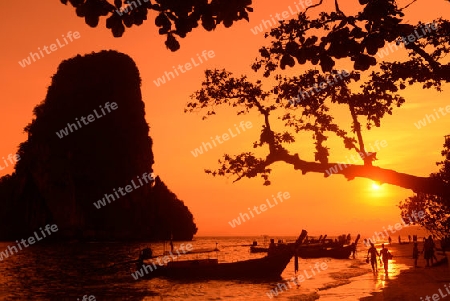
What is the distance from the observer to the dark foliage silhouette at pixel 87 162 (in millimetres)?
103312

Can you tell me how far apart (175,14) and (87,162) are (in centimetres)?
11236

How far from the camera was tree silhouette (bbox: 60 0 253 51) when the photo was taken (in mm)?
3696

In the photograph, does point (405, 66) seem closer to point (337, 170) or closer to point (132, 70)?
point (337, 170)

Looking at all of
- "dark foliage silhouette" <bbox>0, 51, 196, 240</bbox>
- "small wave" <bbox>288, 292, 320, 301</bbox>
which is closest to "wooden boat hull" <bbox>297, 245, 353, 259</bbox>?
"small wave" <bbox>288, 292, 320, 301</bbox>

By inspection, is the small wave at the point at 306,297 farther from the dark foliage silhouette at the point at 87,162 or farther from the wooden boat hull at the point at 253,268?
the dark foliage silhouette at the point at 87,162

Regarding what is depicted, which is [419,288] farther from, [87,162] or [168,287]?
[87,162]

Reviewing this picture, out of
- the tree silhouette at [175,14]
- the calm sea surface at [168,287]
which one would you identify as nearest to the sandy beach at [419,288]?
the calm sea surface at [168,287]

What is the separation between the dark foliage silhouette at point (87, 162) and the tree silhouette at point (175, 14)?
105m

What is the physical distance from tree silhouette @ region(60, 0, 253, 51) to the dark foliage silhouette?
346 ft

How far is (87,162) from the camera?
110 meters

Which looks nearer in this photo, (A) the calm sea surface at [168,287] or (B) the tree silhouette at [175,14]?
(B) the tree silhouette at [175,14]
